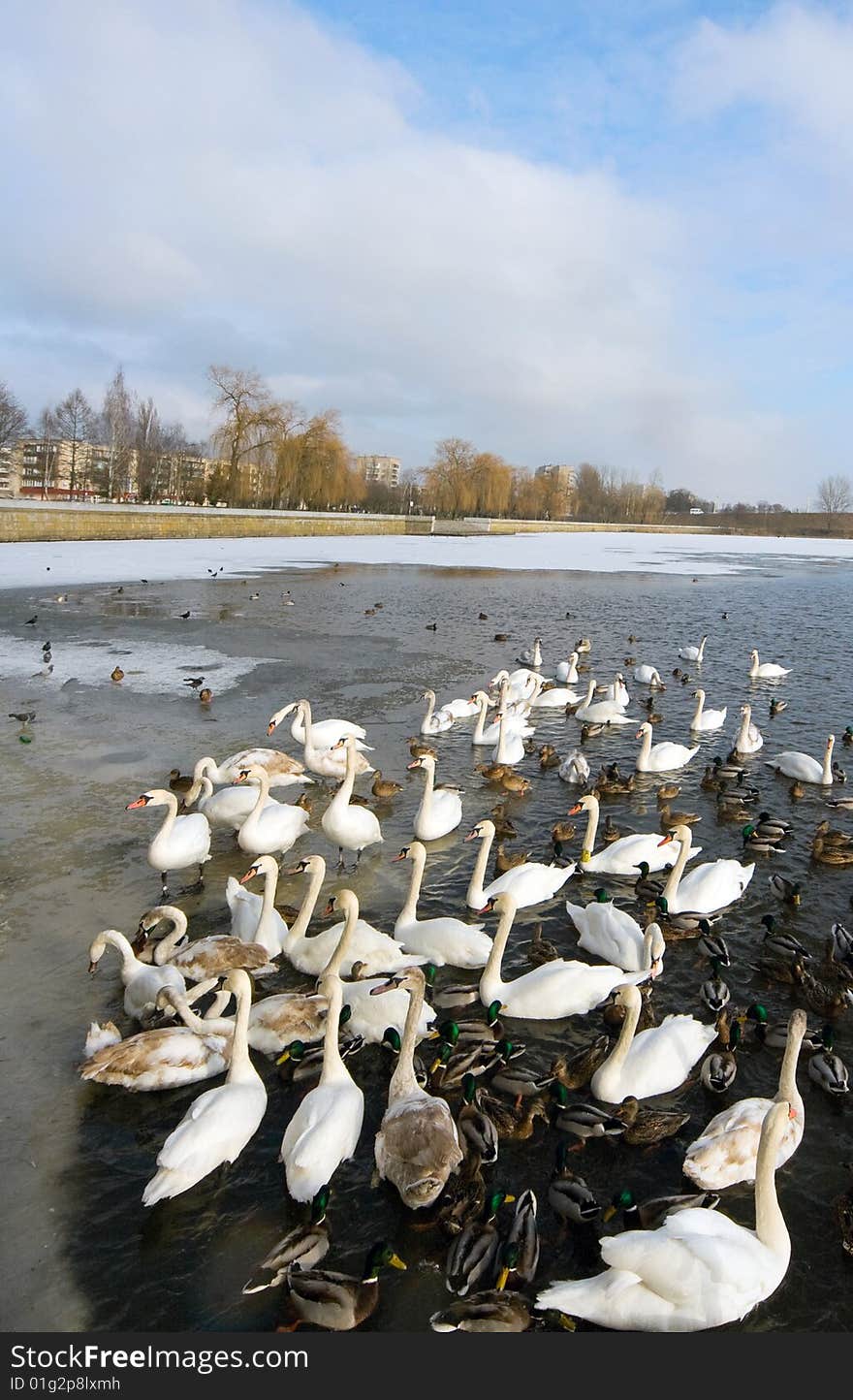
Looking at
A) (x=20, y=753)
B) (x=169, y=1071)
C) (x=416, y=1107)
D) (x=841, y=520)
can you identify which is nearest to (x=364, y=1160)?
(x=416, y=1107)

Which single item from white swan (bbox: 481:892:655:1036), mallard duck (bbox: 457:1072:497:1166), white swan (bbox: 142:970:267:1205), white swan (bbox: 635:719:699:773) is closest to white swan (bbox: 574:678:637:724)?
white swan (bbox: 635:719:699:773)

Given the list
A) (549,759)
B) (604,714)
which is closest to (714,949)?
(549,759)

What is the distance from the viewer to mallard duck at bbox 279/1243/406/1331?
3459mm

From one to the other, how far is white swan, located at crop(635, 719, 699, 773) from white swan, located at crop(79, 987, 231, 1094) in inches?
297

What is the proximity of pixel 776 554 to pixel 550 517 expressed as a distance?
55.2 m

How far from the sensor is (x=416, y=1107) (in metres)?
4.38

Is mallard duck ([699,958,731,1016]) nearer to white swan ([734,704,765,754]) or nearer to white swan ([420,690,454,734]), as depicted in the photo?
white swan ([734,704,765,754])

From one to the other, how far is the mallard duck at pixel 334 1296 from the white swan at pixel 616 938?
10.3ft

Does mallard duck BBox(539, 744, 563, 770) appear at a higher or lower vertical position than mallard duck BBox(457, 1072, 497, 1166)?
higher

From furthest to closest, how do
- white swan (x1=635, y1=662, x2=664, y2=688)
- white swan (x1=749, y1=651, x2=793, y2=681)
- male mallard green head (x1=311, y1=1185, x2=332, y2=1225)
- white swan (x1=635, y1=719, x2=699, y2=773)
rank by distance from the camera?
white swan (x1=749, y1=651, x2=793, y2=681)
white swan (x1=635, y1=662, x2=664, y2=688)
white swan (x1=635, y1=719, x2=699, y2=773)
male mallard green head (x1=311, y1=1185, x2=332, y2=1225)

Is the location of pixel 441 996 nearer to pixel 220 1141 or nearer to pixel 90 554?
pixel 220 1141

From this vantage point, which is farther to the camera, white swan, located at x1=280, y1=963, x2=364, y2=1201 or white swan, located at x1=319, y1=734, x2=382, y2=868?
white swan, located at x1=319, y1=734, x2=382, y2=868

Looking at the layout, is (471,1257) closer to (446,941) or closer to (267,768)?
(446,941)

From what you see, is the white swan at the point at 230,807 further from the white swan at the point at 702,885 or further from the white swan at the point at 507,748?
the white swan at the point at 702,885
